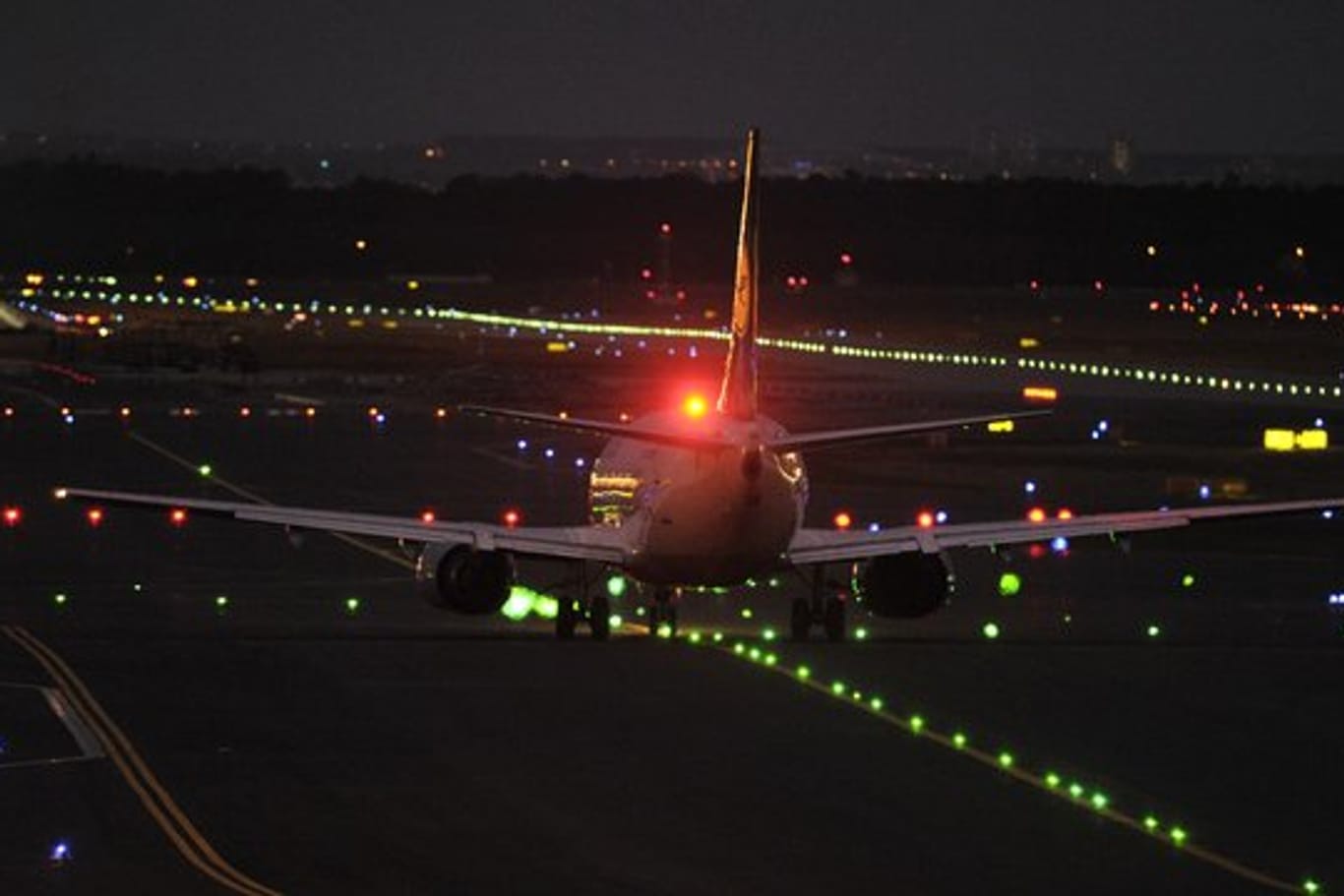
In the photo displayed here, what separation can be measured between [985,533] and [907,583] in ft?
5.13

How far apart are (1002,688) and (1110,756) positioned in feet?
18.0

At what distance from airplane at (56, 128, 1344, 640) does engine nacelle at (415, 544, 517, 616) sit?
0.02m

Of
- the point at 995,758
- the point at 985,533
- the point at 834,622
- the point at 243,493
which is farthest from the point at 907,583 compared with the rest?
the point at 243,493

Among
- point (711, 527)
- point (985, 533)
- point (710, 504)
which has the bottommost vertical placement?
point (985, 533)

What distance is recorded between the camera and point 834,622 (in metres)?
45.2

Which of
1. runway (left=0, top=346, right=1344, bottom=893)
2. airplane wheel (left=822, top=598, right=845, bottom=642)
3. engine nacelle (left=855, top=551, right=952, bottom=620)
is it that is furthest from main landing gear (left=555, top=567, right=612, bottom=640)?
engine nacelle (left=855, top=551, right=952, bottom=620)

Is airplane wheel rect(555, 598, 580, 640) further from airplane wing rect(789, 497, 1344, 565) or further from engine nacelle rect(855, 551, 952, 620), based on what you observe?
engine nacelle rect(855, 551, 952, 620)

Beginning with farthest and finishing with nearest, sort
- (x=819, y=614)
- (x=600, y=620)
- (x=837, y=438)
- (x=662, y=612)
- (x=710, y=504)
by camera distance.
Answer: (x=662, y=612)
(x=819, y=614)
(x=600, y=620)
(x=837, y=438)
(x=710, y=504)

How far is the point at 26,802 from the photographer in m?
31.1

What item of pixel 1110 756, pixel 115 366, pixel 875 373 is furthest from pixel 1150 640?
pixel 115 366

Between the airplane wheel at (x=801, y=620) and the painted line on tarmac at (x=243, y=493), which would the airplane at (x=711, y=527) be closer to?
the airplane wheel at (x=801, y=620)

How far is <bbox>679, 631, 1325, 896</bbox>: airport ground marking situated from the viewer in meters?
28.8

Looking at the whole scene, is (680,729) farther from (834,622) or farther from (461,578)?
(834,622)

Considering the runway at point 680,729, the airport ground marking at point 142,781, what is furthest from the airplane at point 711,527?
the airport ground marking at point 142,781
